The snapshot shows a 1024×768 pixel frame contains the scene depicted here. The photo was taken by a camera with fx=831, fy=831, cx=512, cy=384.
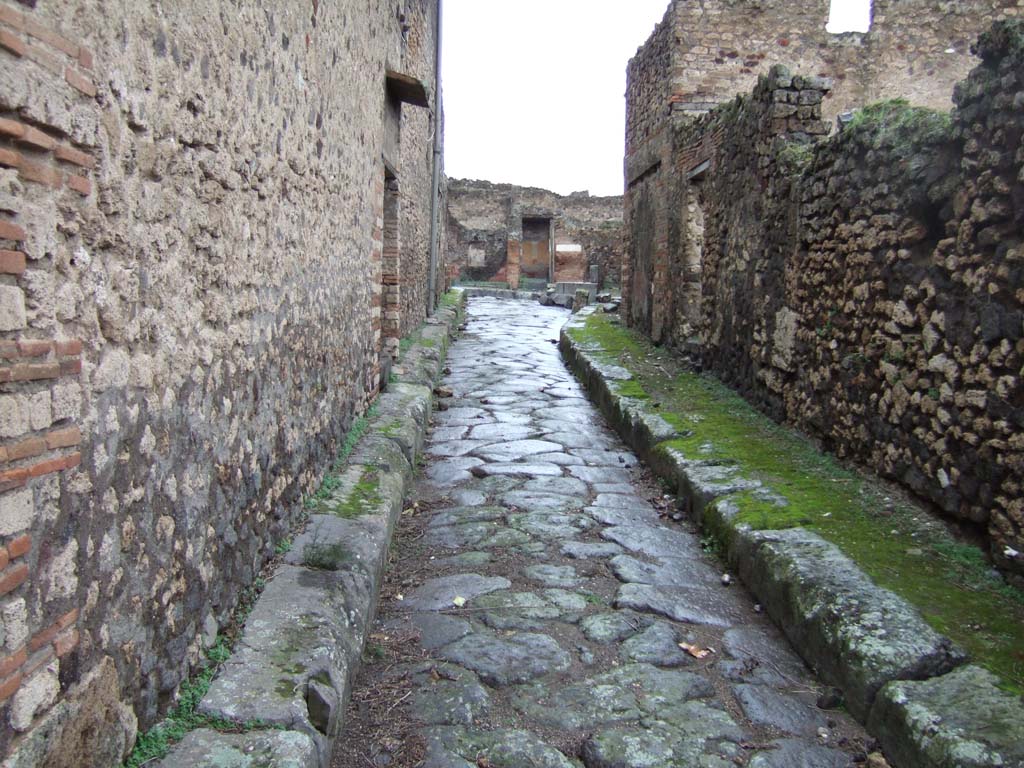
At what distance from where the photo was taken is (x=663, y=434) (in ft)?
18.9

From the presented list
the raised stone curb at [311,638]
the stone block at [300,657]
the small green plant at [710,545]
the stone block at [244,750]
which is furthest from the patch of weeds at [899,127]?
the stone block at [244,750]

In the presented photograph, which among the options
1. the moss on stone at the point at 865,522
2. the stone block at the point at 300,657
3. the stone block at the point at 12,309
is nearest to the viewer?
the stone block at the point at 12,309

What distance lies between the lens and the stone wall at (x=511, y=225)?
1045 inches

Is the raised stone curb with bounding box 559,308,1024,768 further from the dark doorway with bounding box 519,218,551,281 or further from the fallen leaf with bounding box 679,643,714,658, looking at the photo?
the dark doorway with bounding box 519,218,551,281

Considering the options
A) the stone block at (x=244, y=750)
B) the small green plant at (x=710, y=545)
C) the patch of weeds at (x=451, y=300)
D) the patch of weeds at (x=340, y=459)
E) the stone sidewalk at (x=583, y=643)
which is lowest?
the stone sidewalk at (x=583, y=643)

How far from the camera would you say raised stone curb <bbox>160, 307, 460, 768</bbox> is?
80.6 inches

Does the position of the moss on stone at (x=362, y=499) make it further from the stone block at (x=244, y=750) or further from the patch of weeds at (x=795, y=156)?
the patch of weeds at (x=795, y=156)

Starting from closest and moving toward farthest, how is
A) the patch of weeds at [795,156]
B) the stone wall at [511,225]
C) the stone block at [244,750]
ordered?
the stone block at [244,750] < the patch of weeds at [795,156] < the stone wall at [511,225]

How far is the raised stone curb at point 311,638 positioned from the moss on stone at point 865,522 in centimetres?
179

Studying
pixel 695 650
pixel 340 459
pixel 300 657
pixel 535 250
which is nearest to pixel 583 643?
pixel 695 650

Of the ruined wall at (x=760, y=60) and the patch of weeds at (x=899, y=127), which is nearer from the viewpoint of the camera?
the patch of weeds at (x=899, y=127)

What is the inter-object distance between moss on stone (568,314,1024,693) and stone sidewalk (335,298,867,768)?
0.46m

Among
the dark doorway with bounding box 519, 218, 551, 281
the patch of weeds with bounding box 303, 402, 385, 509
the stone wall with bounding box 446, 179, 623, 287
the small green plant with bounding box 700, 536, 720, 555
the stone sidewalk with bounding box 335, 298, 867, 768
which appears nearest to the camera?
the stone sidewalk with bounding box 335, 298, 867, 768

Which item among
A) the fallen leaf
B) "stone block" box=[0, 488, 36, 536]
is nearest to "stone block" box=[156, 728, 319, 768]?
"stone block" box=[0, 488, 36, 536]
